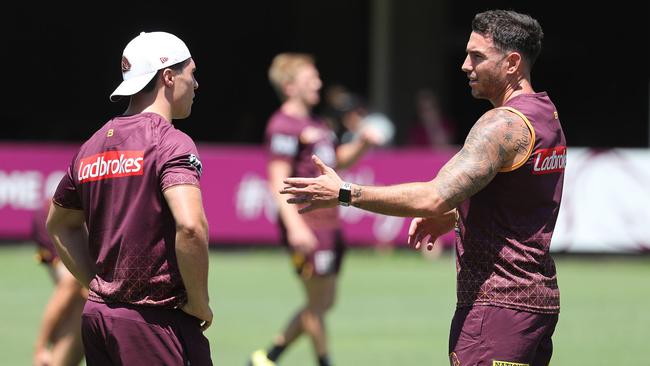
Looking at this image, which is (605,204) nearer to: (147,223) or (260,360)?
(260,360)

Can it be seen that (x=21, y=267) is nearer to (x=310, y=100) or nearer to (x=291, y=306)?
(x=291, y=306)

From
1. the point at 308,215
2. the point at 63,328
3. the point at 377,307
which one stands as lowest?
the point at 377,307

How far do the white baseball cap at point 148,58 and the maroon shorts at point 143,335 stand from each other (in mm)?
1010

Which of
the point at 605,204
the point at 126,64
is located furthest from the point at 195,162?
the point at 605,204

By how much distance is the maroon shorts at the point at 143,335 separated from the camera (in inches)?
217

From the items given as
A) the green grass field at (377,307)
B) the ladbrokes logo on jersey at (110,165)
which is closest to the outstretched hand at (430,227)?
the ladbrokes logo on jersey at (110,165)

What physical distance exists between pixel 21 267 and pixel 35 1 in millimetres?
10234

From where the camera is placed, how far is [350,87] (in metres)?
27.7

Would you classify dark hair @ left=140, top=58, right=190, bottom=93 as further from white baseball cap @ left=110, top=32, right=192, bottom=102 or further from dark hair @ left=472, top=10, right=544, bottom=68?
dark hair @ left=472, top=10, right=544, bottom=68

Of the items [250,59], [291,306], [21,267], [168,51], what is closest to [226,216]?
[21,267]

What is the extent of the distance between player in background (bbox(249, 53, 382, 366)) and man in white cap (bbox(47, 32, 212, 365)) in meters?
4.11

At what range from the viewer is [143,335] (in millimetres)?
5516

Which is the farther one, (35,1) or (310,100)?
(35,1)

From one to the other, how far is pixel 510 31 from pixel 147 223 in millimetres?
1965
